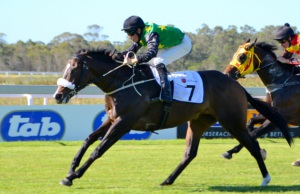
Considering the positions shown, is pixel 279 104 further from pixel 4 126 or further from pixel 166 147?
pixel 4 126

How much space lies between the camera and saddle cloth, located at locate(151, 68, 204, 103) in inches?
375

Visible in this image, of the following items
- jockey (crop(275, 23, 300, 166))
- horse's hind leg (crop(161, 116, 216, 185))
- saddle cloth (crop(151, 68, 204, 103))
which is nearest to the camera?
saddle cloth (crop(151, 68, 204, 103))

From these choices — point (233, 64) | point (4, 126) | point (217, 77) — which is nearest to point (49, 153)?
point (4, 126)

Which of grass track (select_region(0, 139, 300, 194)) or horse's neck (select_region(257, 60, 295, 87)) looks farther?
horse's neck (select_region(257, 60, 295, 87))

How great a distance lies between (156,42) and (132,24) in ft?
1.45

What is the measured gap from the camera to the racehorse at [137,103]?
893 cm

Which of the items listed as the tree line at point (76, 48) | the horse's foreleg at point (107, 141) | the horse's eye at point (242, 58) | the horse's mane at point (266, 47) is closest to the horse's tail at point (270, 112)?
the horse's eye at point (242, 58)

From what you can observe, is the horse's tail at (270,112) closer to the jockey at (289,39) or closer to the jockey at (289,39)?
the jockey at (289,39)

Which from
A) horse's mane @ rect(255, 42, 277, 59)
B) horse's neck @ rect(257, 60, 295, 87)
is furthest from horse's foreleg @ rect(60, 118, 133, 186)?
horse's mane @ rect(255, 42, 277, 59)

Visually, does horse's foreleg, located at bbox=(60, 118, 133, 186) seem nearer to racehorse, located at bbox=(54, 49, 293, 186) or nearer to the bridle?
racehorse, located at bbox=(54, 49, 293, 186)

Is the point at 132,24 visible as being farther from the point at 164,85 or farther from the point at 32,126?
the point at 32,126

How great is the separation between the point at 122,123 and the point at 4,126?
829cm

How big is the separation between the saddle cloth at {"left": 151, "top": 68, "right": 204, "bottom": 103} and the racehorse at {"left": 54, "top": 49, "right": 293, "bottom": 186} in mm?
65

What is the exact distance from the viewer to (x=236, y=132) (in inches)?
381
